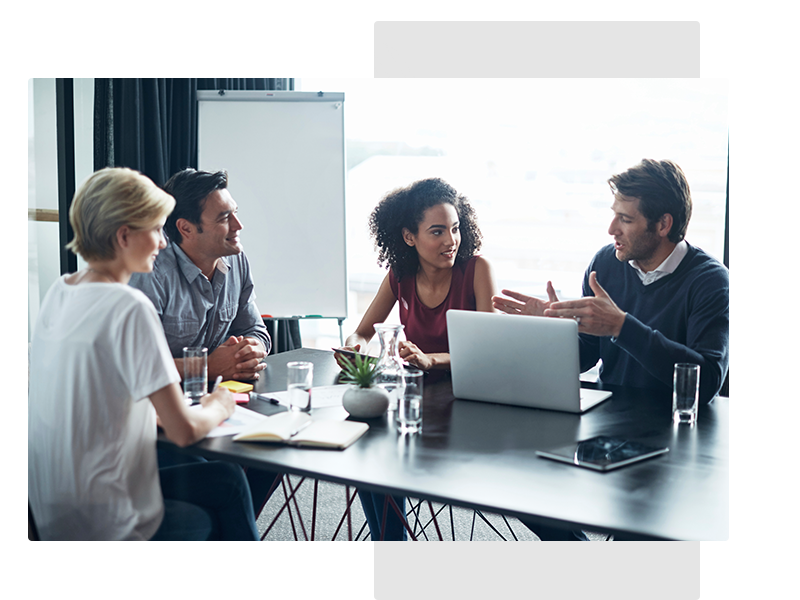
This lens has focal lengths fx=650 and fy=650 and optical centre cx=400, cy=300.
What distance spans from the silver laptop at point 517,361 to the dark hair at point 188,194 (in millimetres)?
1010

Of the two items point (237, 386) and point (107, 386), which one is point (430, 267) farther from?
point (107, 386)

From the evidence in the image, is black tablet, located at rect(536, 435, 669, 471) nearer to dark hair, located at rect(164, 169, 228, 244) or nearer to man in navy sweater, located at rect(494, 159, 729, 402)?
man in navy sweater, located at rect(494, 159, 729, 402)

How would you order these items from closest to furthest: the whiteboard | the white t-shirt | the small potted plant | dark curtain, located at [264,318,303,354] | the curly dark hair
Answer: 1. the white t-shirt
2. the small potted plant
3. the curly dark hair
4. the whiteboard
5. dark curtain, located at [264,318,303,354]

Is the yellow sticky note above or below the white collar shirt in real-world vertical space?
below

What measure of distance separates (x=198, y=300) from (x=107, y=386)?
899 mm

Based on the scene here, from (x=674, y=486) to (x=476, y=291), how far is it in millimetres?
1332

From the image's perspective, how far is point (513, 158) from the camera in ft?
13.1

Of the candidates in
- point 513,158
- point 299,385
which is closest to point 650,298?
point 299,385

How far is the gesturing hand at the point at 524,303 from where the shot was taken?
6.72 feet

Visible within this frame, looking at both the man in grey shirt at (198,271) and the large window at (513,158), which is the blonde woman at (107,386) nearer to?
Answer: the man in grey shirt at (198,271)

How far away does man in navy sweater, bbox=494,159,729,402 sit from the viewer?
185 centimetres

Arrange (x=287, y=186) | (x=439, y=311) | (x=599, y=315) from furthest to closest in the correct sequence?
(x=287, y=186) < (x=439, y=311) < (x=599, y=315)

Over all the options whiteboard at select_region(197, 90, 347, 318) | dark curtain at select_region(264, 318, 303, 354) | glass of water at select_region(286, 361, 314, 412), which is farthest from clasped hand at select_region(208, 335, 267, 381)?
dark curtain at select_region(264, 318, 303, 354)
